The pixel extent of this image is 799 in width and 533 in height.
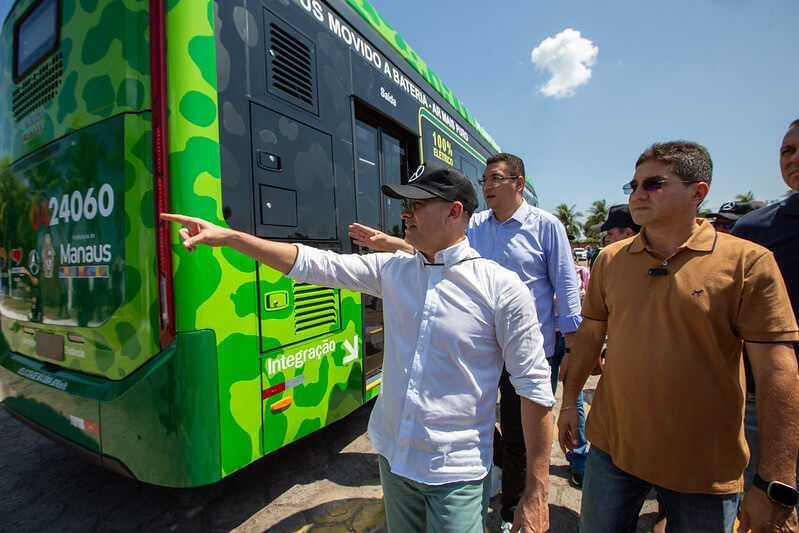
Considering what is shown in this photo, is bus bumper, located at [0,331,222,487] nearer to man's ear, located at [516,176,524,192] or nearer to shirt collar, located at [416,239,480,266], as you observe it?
shirt collar, located at [416,239,480,266]

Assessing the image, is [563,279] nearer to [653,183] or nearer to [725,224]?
[653,183]

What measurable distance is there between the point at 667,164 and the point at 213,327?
205 cm

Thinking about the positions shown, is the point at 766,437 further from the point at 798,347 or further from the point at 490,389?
the point at 490,389

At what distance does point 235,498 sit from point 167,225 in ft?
6.11

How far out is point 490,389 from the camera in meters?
1.31

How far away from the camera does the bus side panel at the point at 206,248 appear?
182cm

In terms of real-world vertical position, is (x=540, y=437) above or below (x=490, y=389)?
below

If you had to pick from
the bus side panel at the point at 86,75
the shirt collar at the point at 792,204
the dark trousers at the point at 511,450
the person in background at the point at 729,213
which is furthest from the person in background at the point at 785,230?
the bus side panel at the point at 86,75

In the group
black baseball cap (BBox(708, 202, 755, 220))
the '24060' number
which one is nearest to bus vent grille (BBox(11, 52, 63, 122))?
the '24060' number

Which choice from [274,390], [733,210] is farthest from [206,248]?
[733,210]

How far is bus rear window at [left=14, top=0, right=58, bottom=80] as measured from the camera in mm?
2342

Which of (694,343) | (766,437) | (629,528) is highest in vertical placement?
(694,343)

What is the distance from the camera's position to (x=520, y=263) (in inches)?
93.6

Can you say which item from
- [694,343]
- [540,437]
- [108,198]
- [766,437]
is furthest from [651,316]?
[108,198]
